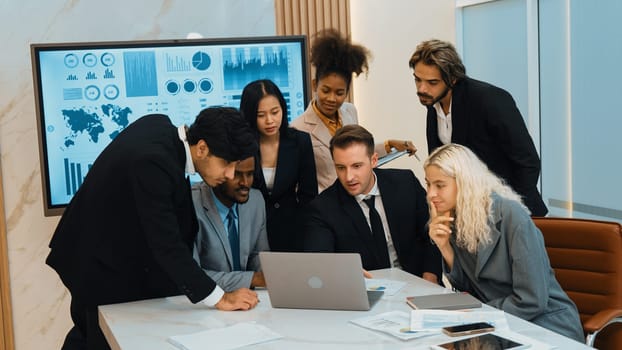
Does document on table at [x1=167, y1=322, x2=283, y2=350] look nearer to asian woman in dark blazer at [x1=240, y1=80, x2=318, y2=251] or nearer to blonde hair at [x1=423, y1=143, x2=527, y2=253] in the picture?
blonde hair at [x1=423, y1=143, x2=527, y2=253]

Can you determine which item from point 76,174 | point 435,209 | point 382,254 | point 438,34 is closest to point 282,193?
point 382,254

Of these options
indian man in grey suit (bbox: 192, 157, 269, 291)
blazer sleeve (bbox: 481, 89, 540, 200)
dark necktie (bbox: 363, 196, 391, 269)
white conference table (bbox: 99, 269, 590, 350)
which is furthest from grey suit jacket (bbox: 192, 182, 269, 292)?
blazer sleeve (bbox: 481, 89, 540, 200)

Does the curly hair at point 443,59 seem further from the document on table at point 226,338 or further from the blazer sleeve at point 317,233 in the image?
the document on table at point 226,338

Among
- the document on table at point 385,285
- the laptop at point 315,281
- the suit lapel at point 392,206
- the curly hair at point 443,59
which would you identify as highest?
the curly hair at point 443,59

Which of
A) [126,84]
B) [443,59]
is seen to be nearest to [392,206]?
[443,59]

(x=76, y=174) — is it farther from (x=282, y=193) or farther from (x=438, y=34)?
(x=438, y=34)

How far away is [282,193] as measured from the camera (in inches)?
151

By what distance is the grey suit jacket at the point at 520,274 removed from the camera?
273 centimetres

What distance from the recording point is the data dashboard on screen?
4.55 meters

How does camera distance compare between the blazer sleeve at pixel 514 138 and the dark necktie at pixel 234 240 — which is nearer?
the dark necktie at pixel 234 240

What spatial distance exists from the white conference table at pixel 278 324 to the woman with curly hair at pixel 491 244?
17 cm

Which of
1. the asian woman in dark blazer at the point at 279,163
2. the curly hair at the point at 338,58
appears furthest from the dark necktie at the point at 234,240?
the curly hair at the point at 338,58

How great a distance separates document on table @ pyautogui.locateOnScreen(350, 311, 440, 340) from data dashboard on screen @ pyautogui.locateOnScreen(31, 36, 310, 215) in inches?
93.4

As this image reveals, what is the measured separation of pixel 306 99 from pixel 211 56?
62 centimetres
